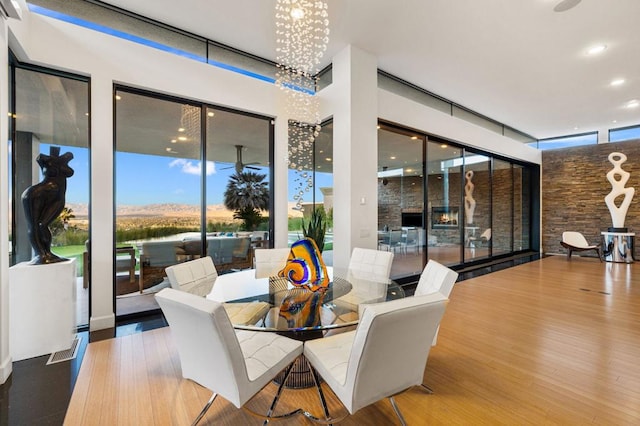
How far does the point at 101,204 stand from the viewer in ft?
10.5

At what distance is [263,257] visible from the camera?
3406 mm

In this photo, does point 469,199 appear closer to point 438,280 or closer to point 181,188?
point 438,280

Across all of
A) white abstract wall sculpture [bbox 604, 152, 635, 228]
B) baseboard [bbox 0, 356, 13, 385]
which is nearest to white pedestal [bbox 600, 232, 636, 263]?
white abstract wall sculpture [bbox 604, 152, 635, 228]

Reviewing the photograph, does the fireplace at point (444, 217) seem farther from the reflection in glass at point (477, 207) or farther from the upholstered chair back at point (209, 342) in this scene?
the upholstered chair back at point (209, 342)

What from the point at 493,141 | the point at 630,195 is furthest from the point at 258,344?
the point at 630,195

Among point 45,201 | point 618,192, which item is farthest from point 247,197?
point 618,192

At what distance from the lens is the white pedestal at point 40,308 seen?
252 centimetres

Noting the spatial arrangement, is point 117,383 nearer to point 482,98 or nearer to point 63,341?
point 63,341

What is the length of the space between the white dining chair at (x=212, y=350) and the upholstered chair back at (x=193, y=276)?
81 centimetres

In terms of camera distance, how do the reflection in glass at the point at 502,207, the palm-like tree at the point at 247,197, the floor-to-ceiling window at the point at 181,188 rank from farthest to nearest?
the reflection in glass at the point at 502,207 → the palm-like tree at the point at 247,197 → the floor-to-ceiling window at the point at 181,188

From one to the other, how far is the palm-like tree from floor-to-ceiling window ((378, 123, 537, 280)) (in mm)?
1938

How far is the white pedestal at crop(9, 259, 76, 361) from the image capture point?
2.52 meters

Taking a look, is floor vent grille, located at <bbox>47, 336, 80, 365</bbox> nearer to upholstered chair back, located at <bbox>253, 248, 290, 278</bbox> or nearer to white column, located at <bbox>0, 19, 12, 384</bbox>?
white column, located at <bbox>0, 19, 12, 384</bbox>

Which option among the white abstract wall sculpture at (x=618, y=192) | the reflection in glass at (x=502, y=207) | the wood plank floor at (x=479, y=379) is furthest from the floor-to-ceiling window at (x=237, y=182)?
the white abstract wall sculpture at (x=618, y=192)
